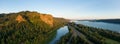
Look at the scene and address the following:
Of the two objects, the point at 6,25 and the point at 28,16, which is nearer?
the point at 6,25

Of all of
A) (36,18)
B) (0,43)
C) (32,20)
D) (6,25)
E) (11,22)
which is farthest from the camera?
(36,18)

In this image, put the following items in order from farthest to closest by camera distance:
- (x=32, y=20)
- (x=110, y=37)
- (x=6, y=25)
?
(x=32, y=20) → (x=6, y=25) → (x=110, y=37)

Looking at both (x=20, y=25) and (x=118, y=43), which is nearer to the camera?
(x=118, y=43)

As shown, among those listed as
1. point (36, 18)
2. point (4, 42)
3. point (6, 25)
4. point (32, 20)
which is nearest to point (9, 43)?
point (4, 42)

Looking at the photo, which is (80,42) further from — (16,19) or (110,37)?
(16,19)

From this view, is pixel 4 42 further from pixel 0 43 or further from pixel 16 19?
pixel 16 19

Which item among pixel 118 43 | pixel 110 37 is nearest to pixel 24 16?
pixel 110 37

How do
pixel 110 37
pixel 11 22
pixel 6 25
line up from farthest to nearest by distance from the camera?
1. pixel 11 22
2. pixel 6 25
3. pixel 110 37

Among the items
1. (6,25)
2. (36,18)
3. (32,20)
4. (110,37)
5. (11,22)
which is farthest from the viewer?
(36,18)
